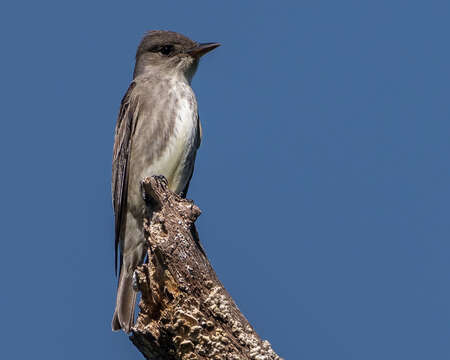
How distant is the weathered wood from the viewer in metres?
4.21

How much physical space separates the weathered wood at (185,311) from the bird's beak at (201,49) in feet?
13.0

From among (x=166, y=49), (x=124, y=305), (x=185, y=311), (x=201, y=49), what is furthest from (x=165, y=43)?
(x=185, y=311)

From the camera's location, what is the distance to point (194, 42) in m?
8.52

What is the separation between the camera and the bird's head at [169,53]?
8375mm

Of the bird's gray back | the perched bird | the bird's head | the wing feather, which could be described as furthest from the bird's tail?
the bird's head

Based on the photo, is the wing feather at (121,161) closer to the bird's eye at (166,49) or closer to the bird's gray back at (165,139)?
the bird's gray back at (165,139)

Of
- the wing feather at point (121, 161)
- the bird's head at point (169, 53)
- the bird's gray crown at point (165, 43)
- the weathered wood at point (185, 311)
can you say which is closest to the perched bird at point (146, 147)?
the wing feather at point (121, 161)

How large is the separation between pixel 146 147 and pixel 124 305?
1.71m

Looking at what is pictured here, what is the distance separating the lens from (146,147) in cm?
766

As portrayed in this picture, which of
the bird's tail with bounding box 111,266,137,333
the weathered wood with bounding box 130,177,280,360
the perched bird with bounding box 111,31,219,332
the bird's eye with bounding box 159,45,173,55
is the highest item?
the bird's eye with bounding box 159,45,173,55

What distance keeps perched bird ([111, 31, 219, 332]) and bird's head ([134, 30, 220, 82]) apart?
0.11m

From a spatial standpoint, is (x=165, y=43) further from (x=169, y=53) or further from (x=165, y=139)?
(x=165, y=139)

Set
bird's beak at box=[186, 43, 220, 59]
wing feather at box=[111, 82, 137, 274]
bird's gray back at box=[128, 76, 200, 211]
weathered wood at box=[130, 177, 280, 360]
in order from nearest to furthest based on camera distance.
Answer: weathered wood at box=[130, 177, 280, 360] → bird's gray back at box=[128, 76, 200, 211] → wing feather at box=[111, 82, 137, 274] → bird's beak at box=[186, 43, 220, 59]

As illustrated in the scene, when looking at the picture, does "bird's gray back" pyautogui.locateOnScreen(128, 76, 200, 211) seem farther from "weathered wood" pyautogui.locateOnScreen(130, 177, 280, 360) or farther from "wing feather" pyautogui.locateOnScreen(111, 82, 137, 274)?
"weathered wood" pyautogui.locateOnScreen(130, 177, 280, 360)
